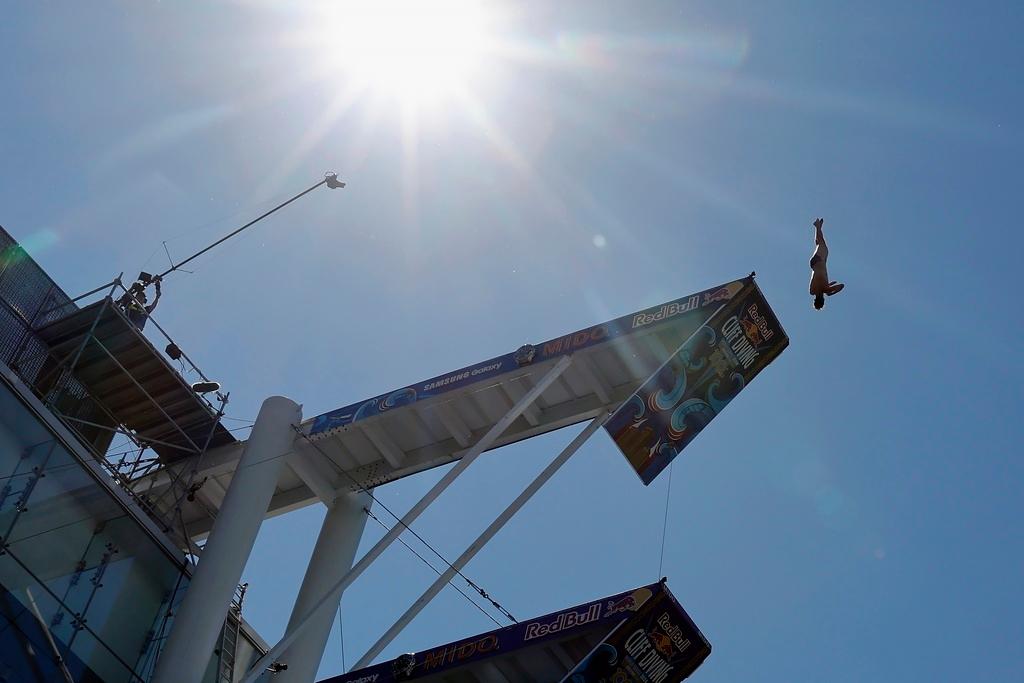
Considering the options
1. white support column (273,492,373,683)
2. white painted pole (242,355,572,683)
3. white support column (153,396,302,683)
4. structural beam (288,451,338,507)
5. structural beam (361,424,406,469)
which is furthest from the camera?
structural beam (288,451,338,507)

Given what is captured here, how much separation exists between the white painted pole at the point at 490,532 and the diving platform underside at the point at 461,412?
1127mm

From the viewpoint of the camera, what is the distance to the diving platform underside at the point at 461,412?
2627 cm

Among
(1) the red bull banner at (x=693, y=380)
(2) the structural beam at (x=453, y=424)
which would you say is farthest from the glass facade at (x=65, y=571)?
(1) the red bull banner at (x=693, y=380)

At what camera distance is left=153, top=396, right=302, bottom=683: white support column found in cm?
2503

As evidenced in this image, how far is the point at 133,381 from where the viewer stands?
2955 centimetres

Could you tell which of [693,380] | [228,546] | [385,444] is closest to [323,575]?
[228,546]

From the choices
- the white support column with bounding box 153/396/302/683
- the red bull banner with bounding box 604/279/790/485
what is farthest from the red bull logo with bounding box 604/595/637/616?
the white support column with bounding box 153/396/302/683

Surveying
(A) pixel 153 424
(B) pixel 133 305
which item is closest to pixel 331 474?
(A) pixel 153 424

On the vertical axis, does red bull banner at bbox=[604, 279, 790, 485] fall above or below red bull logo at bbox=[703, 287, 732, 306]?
below

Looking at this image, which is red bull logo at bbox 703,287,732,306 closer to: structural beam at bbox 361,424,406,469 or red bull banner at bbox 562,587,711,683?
red bull banner at bbox 562,587,711,683

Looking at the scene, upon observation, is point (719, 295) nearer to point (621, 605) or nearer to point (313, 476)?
point (621, 605)

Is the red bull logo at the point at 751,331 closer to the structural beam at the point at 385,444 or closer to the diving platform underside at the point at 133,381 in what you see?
the structural beam at the point at 385,444

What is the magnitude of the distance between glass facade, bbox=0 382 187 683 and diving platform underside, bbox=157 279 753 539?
14.2ft

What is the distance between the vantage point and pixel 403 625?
25.5 m
